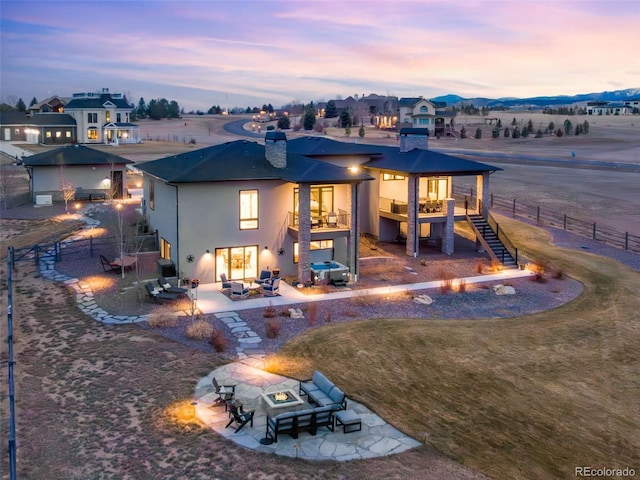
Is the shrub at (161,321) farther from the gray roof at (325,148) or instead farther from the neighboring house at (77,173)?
the neighboring house at (77,173)

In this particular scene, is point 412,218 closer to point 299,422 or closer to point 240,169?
point 240,169

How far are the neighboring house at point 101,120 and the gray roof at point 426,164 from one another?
2844 inches

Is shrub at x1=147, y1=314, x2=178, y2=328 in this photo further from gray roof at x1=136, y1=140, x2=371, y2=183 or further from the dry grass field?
gray roof at x1=136, y1=140, x2=371, y2=183

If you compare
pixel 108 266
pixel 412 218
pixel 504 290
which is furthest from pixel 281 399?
pixel 412 218

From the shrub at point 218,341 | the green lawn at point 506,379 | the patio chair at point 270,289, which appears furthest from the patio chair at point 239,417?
the patio chair at point 270,289

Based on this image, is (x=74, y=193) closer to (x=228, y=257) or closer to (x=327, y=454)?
(x=228, y=257)

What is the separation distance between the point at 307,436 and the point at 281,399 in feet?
3.69

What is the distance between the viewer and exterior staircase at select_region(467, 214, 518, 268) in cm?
2938

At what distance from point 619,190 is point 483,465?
49.8 meters

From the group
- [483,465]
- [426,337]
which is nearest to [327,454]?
[483,465]

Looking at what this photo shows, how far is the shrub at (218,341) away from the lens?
18031mm

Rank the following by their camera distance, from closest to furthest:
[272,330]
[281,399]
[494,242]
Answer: [281,399]
[272,330]
[494,242]

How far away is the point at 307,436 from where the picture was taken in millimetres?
13102

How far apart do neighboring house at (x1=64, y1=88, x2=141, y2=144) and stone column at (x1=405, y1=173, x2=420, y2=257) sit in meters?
74.8
